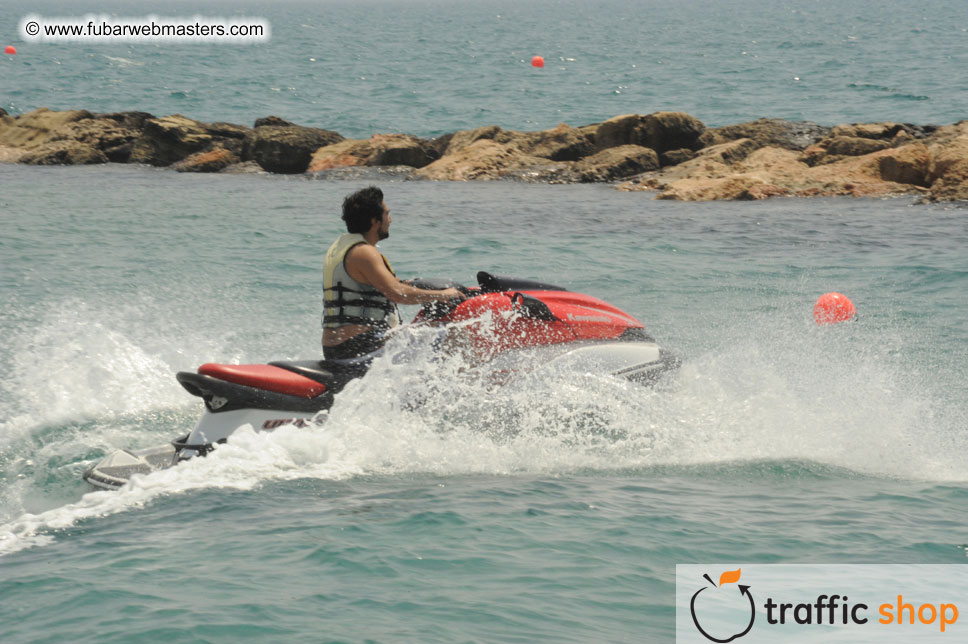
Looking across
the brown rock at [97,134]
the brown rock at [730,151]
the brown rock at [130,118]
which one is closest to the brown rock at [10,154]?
the brown rock at [97,134]

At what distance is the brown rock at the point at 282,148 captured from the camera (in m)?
24.1

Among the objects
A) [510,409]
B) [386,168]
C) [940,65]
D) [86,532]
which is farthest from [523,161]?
[940,65]

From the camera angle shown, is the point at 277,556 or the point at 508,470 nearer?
the point at 277,556

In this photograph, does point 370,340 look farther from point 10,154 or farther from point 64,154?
point 10,154

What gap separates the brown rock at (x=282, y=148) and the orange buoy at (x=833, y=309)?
1507cm

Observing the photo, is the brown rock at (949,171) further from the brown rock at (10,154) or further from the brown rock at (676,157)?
the brown rock at (10,154)

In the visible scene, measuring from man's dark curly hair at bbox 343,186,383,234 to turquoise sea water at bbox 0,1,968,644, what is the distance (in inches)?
31.2

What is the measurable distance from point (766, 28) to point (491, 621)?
278 ft

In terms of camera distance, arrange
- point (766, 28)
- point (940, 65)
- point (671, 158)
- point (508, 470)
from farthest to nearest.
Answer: point (766, 28) → point (940, 65) → point (671, 158) → point (508, 470)

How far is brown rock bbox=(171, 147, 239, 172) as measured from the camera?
2406 cm

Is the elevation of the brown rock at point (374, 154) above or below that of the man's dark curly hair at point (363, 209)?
above

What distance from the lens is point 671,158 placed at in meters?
22.9

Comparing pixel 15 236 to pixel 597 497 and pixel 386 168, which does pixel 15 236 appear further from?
pixel 597 497

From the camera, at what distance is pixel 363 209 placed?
6.14 meters
